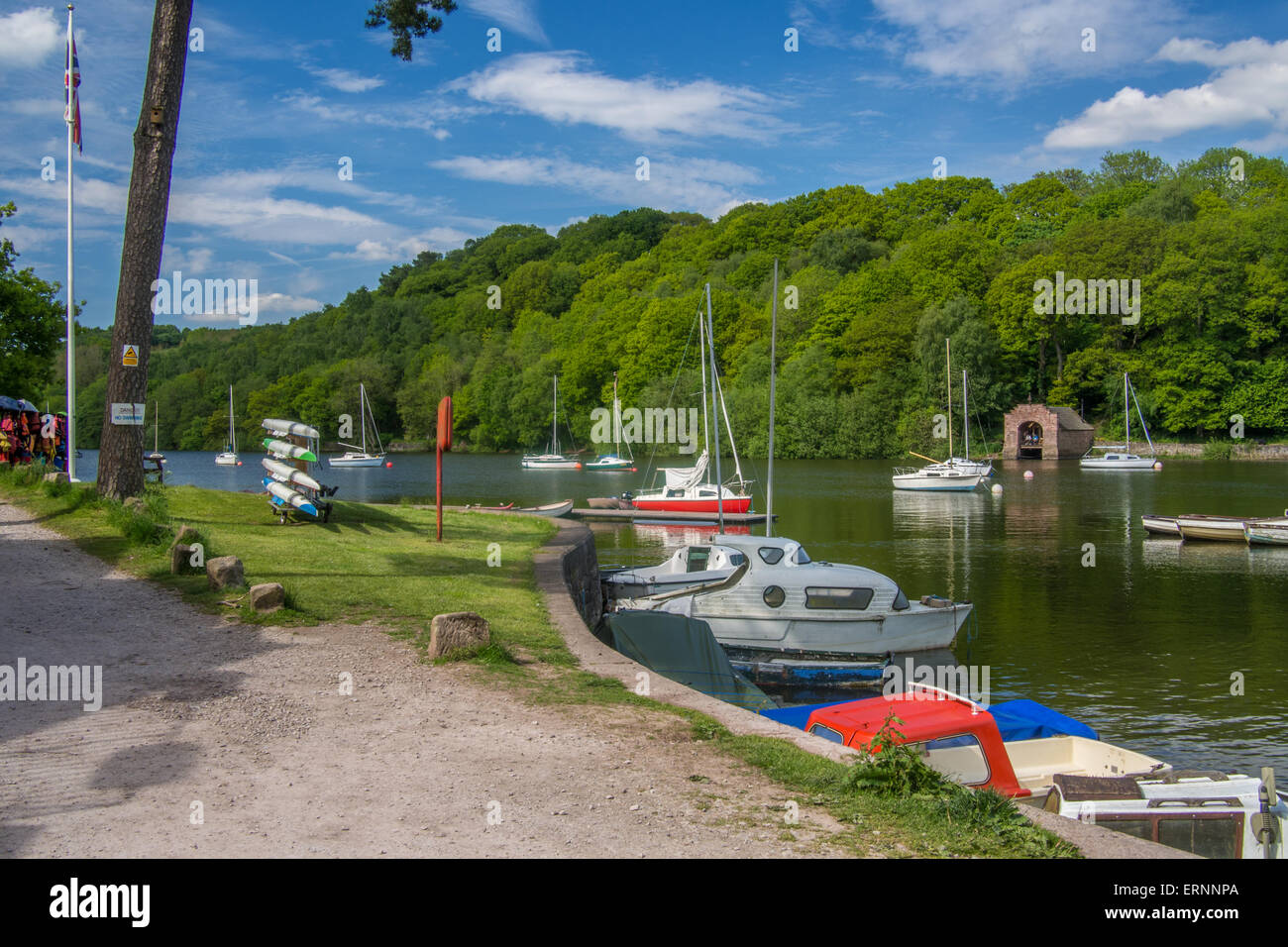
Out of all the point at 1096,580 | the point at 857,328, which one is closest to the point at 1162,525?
the point at 1096,580

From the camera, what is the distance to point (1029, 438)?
91.0 meters

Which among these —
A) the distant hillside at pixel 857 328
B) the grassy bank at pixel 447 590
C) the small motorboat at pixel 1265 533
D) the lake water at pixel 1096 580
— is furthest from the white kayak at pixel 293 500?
the distant hillside at pixel 857 328

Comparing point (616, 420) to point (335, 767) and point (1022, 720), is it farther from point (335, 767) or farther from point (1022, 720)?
point (335, 767)

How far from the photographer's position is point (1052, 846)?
219 inches

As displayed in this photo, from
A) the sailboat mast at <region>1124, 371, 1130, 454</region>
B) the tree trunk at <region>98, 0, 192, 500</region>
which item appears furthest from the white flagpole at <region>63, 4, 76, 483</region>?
the sailboat mast at <region>1124, 371, 1130, 454</region>

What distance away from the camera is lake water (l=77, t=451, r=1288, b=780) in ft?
51.8

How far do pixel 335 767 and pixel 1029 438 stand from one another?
93.0 meters

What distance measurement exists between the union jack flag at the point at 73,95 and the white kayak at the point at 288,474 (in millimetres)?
12374

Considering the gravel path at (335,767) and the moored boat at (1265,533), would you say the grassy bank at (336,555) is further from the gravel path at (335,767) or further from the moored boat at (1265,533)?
the moored boat at (1265,533)

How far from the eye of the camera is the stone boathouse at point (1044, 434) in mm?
88750
